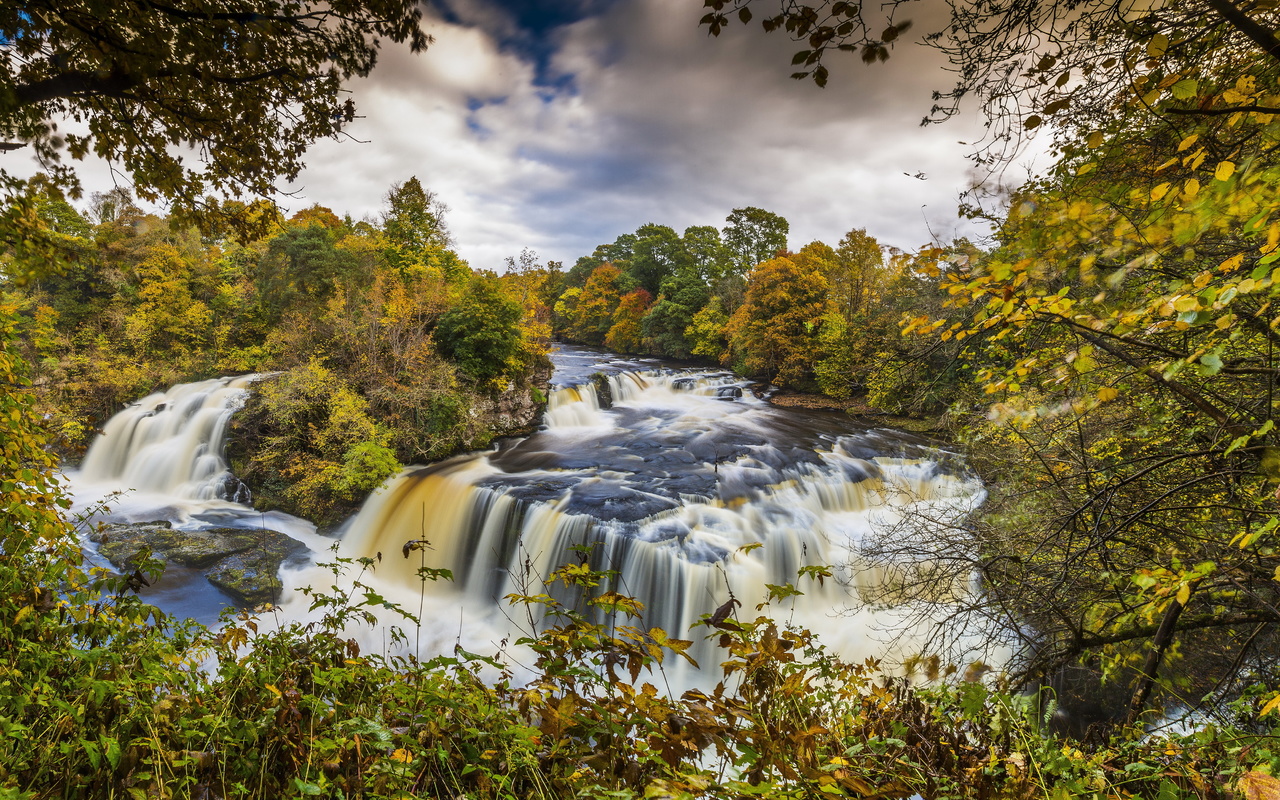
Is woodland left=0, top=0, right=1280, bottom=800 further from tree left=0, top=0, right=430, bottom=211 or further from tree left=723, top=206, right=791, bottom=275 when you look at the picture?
tree left=723, top=206, right=791, bottom=275

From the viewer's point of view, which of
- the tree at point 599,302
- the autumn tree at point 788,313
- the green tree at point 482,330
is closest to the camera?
the green tree at point 482,330

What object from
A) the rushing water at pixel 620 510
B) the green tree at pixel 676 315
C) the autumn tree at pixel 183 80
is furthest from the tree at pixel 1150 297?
the green tree at pixel 676 315

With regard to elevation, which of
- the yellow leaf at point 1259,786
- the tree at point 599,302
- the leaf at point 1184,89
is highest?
the tree at point 599,302

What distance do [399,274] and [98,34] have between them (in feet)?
50.0

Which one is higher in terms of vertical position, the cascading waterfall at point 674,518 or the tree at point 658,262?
the tree at point 658,262

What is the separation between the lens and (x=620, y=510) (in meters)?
9.46

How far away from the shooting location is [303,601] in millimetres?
8117

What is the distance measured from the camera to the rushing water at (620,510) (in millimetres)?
7680

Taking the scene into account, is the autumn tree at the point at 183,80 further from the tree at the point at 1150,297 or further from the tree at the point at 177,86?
the tree at the point at 1150,297

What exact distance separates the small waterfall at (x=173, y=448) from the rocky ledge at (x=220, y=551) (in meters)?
2.01

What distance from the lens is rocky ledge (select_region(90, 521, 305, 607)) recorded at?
26.5ft

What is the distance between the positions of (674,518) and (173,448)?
42.5ft

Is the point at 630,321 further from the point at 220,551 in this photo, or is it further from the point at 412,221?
the point at 220,551

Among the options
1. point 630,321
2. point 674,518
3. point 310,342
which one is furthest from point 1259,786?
point 630,321
